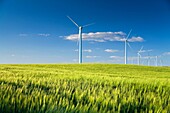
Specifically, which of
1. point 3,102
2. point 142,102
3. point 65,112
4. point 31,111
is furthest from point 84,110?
point 142,102

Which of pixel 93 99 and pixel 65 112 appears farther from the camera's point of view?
pixel 93 99

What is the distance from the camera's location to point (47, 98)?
12.9 ft

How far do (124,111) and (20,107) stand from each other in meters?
1.61

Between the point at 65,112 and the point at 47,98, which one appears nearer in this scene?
the point at 65,112

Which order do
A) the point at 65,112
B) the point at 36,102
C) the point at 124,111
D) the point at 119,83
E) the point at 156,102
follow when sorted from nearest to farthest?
the point at 65,112 → the point at 36,102 → the point at 124,111 → the point at 156,102 → the point at 119,83

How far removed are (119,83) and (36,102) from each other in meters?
4.71

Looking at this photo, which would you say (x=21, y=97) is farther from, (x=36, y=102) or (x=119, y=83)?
(x=119, y=83)

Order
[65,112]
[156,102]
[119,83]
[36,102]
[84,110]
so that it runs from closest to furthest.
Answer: [65,112] → [84,110] → [36,102] → [156,102] → [119,83]

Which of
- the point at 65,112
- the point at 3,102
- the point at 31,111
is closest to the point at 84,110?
the point at 65,112

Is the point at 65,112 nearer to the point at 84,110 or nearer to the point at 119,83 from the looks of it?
the point at 84,110

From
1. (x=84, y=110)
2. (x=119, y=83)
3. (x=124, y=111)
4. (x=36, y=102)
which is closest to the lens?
(x=84, y=110)

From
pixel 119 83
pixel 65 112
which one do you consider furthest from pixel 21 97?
pixel 119 83

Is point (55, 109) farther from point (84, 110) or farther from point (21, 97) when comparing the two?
point (21, 97)

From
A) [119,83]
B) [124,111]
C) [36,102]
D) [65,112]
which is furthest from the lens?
[119,83]
